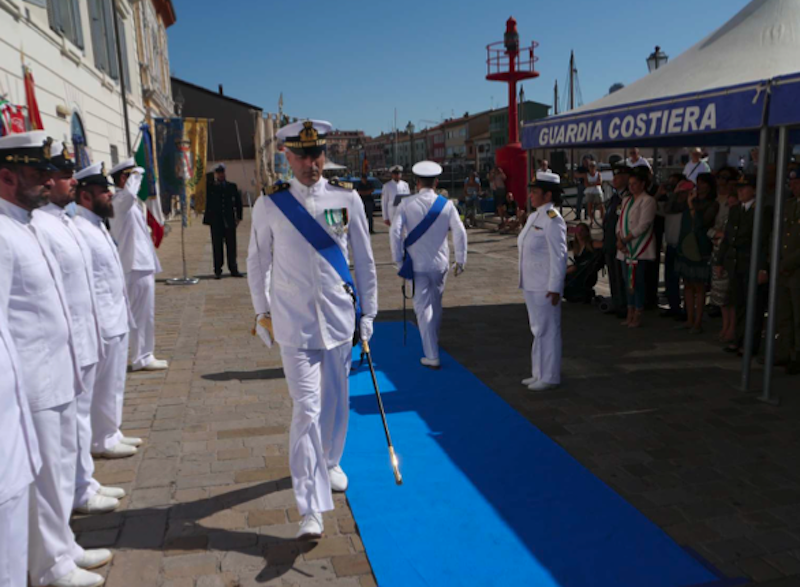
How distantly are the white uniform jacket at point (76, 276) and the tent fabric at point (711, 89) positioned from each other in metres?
4.90

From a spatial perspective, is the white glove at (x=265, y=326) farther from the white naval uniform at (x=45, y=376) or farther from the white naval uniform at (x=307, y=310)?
the white naval uniform at (x=45, y=376)

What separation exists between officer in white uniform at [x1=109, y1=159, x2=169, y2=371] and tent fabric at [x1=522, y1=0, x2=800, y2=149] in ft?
15.8

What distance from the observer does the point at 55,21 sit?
10.4 metres

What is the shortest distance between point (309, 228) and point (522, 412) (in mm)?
2828

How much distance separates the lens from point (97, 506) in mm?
3977

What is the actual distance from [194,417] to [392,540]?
8.70 feet

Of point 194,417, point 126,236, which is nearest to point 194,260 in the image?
point 126,236

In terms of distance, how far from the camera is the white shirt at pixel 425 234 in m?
6.79

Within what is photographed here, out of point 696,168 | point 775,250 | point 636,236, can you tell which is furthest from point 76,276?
point 696,168

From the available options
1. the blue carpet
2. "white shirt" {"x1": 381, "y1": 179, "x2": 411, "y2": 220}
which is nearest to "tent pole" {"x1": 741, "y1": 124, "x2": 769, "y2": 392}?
the blue carpet

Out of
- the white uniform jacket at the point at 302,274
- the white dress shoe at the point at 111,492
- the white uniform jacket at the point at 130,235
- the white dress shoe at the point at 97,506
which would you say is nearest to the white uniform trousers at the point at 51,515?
the white dress shoe at the point at 97,506

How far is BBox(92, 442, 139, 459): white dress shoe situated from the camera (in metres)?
4.79

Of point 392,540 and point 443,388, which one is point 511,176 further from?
point 392,540

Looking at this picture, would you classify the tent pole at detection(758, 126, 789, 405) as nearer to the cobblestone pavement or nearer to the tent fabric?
the cobblestone pavement
